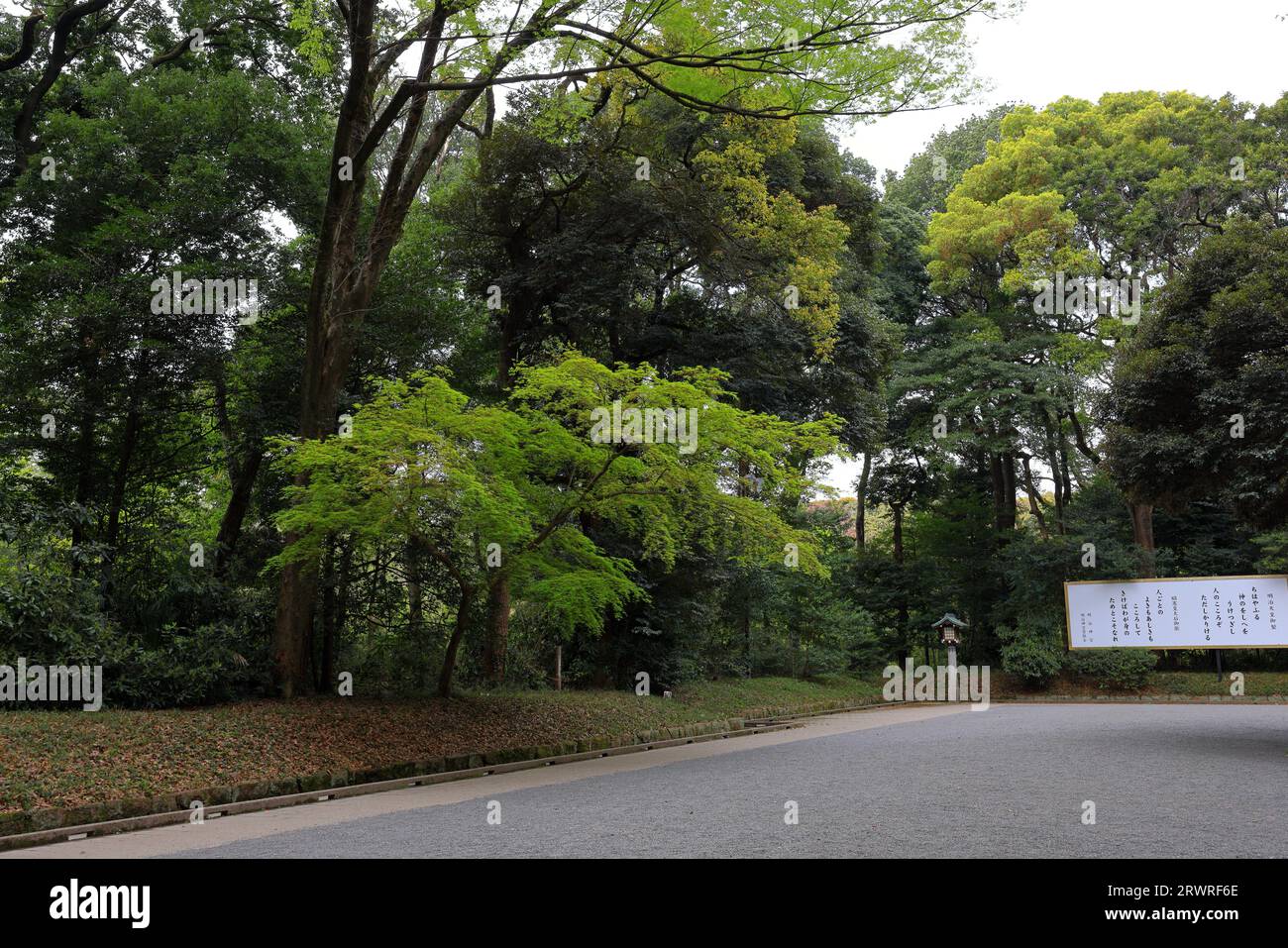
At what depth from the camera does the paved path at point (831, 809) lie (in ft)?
20.7

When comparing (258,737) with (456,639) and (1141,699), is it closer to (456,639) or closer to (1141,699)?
(456,639)

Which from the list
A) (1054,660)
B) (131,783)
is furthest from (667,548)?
(1054,660)

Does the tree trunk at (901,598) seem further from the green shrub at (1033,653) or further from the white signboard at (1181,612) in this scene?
the white signboard at (1181,612)

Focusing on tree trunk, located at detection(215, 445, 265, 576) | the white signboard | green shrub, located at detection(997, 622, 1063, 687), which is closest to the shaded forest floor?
tree trunk, located at detection(215, 445, 265, 576)

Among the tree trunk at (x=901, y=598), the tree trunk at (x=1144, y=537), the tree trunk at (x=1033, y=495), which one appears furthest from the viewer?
the tree trunk at (x=901, y=598)

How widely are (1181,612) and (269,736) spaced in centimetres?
2079

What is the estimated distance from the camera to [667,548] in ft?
42.5

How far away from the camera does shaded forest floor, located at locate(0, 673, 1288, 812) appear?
812cm

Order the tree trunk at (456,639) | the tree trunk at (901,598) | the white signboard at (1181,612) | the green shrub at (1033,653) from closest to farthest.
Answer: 1. the tree trunk at (456,639)
2. the white signboard at (1181,612)
3. the green shrub at (1033,653)
4. the tree trunk at (901,598)

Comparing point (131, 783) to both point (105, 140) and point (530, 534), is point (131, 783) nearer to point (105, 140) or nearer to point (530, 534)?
point (530, 534)

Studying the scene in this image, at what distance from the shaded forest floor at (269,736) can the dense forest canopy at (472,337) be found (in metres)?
1.06

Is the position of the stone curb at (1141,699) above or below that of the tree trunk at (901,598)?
below

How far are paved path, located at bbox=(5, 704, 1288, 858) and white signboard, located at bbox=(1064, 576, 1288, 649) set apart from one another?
8.33 metres

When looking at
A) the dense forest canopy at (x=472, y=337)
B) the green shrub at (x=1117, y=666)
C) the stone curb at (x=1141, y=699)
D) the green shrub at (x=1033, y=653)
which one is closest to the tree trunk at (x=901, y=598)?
the green shrub at (x=1033, y=653)
